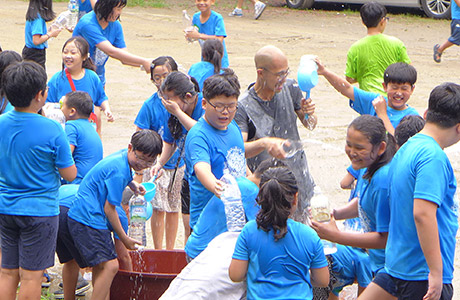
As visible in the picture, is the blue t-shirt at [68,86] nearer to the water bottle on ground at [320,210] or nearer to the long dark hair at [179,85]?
the long dark hair at [179,85]

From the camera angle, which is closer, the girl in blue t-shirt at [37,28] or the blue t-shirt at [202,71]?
the blue t-shirt at [202,71]

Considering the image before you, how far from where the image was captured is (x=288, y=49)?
14172 millimetres

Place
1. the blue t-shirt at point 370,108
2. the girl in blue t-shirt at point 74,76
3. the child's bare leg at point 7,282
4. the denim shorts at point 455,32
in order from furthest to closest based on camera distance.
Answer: the denim shorts at point 455,32, the girl in blue t-shirt at point 74,76, the blue t-shirt at point 370,108, the child's bare leg at point 7,282

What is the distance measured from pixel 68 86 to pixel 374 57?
2.84 meters

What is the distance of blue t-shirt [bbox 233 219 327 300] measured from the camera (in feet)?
11.7

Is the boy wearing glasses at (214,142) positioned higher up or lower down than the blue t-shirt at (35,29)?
higher up

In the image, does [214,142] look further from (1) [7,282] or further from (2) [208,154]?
(1) [7,282]

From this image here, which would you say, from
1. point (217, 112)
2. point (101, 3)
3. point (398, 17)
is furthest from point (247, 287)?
point (398, 17)

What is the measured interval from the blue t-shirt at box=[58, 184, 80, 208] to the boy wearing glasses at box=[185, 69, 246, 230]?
938 mm

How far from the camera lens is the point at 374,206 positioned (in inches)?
157

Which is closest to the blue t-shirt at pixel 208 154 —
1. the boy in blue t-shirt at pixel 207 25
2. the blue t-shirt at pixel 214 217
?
the blue t-shirt at pixel 214 217

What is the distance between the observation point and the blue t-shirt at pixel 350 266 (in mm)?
4457

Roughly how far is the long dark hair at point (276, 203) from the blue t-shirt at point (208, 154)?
76cm

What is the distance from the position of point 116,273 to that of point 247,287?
4.51ft
